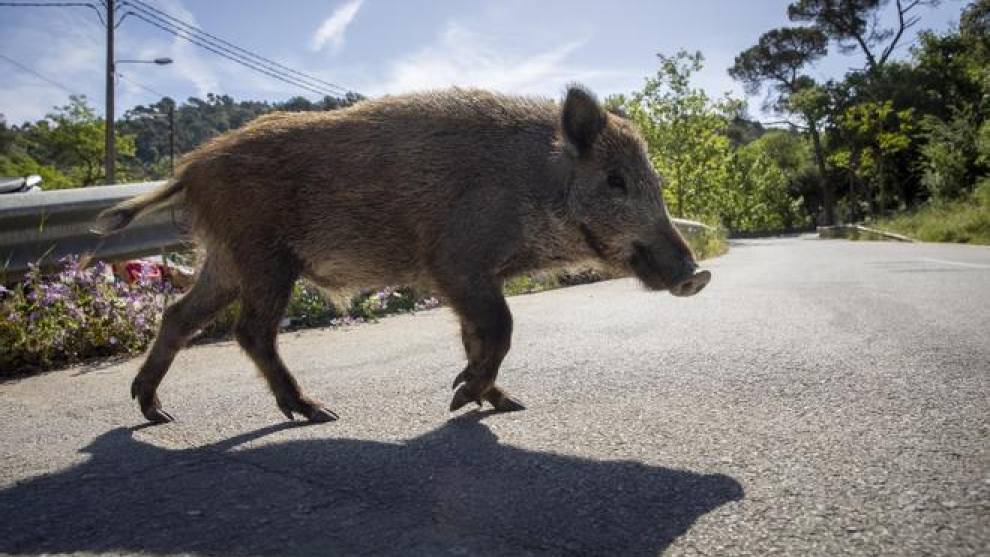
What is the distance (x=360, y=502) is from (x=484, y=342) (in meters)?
1.17

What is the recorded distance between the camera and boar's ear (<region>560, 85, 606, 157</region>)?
3.35 meters

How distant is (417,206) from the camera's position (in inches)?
130

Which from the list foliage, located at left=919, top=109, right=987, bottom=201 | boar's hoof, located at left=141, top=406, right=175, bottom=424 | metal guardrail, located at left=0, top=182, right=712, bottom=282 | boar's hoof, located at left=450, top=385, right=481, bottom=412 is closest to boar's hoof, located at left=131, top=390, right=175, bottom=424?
boar's hoof, located at left=141, top=406, right=175, bottom=424

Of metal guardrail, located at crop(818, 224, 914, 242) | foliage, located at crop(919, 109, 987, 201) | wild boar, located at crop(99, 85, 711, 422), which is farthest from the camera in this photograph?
foliage, located at crop(919, 109, 987, 201)

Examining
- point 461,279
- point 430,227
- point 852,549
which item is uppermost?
point 430,227

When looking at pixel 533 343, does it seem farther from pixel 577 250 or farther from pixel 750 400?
pixel 750 400

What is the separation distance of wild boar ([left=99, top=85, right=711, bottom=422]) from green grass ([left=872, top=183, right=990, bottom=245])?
22.1 metres

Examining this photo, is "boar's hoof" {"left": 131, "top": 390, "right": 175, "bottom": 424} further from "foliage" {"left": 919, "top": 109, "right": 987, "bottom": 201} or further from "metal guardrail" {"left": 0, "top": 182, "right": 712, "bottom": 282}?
"foliage" {"left": 919, "top": 109, "right": 987, "bottom": 201}

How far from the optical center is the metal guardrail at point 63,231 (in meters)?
5.47

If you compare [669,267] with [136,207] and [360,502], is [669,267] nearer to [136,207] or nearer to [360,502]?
[360,502]

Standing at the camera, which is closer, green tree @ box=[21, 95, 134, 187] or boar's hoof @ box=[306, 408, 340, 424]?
boar's hoof @ box=[306, 408, 340, 424]

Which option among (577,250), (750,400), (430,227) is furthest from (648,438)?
(430,227)

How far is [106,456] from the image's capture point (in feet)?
8.41

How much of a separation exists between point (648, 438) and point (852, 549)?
0.94 metres
